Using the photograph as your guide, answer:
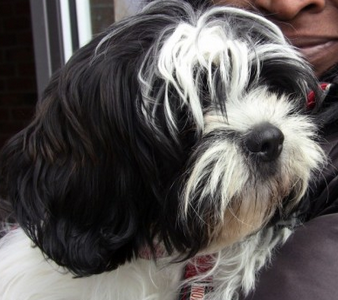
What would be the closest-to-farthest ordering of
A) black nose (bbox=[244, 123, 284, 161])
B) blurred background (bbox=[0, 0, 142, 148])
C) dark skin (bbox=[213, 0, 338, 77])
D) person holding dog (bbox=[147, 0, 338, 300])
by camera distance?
person holding dog (bbox=[147, 0, 338, 300]) → black nose (bbox=[244, 123, 284, 161]) → dark skin (bbox=[213, 0, 338, 77]) → blurred background (bbox=[0, 0, 142, 148])

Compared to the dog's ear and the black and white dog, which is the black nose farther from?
the dog's ear

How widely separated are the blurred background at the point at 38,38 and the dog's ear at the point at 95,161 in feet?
0.95

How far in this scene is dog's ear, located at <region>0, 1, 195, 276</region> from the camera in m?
1.28

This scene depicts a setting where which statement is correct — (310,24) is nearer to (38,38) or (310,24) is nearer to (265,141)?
(265,141)

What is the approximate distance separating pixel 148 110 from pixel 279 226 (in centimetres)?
43

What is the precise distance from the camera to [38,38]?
287cm

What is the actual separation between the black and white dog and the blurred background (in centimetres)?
33

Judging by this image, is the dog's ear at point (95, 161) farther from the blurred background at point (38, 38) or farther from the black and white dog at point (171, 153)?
the blurred background at point (38, 38)

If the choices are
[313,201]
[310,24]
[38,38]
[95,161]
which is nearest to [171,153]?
[95,161]

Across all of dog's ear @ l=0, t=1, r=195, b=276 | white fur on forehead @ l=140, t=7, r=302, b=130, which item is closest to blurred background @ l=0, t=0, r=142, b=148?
dog's ear @ l=0, t=1, r=195, b=276

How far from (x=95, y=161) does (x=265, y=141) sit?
0.35m

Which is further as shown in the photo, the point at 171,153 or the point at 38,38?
the point at 38,38

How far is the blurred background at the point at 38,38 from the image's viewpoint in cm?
284

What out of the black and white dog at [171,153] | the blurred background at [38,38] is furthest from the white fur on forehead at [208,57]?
the blurred background at [38,38]
